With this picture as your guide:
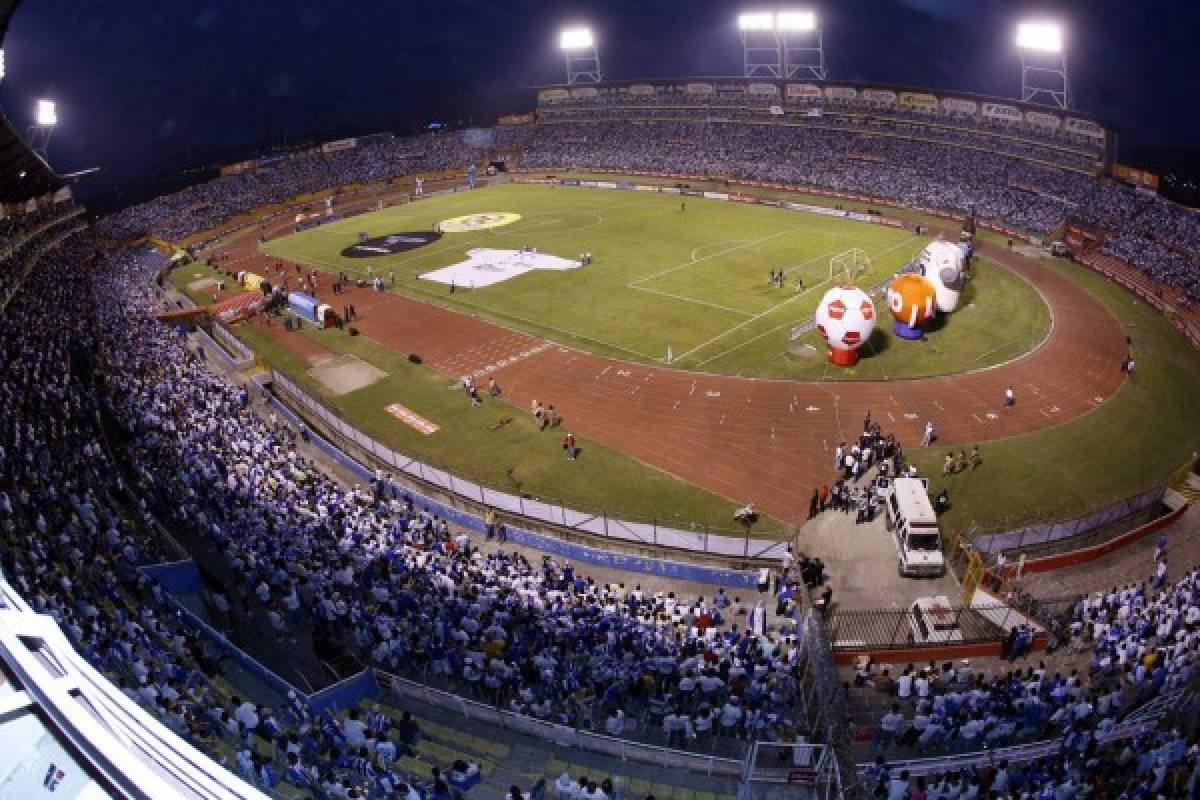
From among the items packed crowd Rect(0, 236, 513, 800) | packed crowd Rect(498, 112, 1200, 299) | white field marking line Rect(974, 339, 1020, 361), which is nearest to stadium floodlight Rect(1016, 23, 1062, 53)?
packed crowd Rect(498, 112, 1200, 299)

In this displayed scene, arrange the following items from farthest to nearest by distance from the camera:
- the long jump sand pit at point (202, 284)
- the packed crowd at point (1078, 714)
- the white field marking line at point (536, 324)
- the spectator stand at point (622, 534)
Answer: the long jump sand pit at point (202, 284)
the white field marking line at point (536, 324)
the spectator stand at point (622, 534)
the packed crowd at point (1078, 714)

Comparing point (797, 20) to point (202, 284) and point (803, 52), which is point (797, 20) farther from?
point (202, 284)

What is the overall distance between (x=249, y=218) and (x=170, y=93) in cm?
5030

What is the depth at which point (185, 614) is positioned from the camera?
2109cm

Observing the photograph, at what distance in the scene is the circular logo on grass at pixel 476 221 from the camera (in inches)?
3049

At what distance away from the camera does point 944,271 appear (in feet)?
151

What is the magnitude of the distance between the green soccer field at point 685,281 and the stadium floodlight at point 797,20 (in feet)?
71.4

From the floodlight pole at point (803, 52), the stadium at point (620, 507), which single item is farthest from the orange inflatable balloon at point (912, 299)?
the floodlight pole at point (803, 52)

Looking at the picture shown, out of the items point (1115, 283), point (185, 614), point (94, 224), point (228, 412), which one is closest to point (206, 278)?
point (94, 224)

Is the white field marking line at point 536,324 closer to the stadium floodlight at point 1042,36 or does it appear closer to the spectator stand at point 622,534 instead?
the spectator stand at point 622,534

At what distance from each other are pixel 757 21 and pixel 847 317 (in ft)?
197

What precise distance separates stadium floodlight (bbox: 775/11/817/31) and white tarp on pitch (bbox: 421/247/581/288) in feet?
139

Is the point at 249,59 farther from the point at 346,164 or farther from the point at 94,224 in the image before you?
the point at 94,224

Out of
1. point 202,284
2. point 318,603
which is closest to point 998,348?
point 318,603
